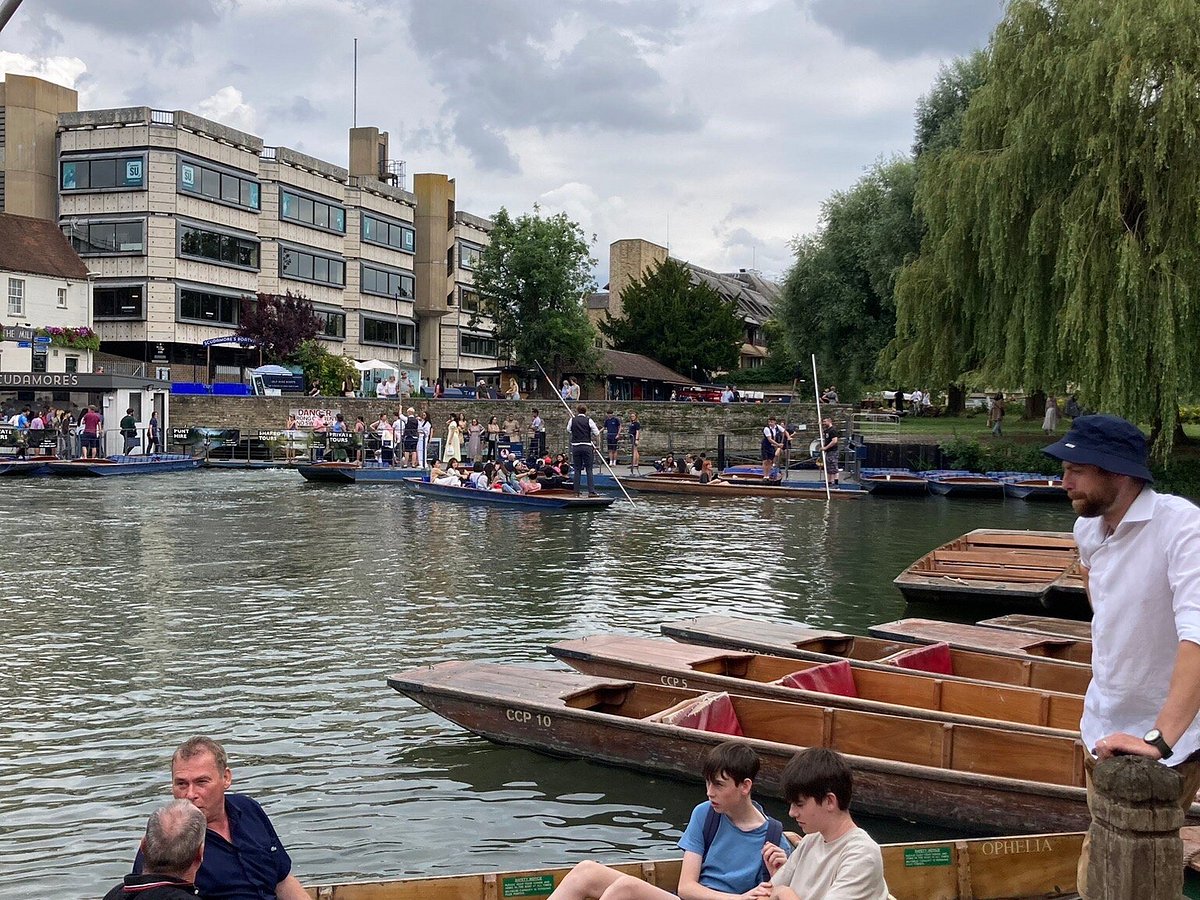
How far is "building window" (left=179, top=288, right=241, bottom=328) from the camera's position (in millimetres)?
49750

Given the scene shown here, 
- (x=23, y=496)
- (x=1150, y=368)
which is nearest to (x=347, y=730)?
(x=1150, y=368)

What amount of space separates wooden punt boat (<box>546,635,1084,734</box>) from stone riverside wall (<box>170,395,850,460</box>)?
32.5m

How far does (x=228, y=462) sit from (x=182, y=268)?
43.7 ft

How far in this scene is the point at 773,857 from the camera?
16.7 feet

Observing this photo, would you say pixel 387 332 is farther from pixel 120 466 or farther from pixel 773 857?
pixel 773 857

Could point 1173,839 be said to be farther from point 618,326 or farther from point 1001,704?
point 618,326

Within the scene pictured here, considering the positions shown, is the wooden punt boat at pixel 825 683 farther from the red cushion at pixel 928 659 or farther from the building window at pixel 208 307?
the building window at pixel 208 307

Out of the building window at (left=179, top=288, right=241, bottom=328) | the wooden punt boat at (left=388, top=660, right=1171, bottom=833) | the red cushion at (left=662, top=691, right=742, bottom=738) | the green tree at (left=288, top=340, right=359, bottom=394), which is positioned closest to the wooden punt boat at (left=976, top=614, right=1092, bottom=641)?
the wooden punt boat at (left=388, top=660, right=1171, bottom=833)

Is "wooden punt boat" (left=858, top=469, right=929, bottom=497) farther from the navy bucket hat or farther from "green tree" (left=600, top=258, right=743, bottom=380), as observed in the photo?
A: "green tree" (left=600, top=258, right=743, bottom=380)

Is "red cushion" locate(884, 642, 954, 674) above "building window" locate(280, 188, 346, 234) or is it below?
below

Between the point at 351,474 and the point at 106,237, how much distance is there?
2227 centimetres

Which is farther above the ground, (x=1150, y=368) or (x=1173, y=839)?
(x=1150, y=368)

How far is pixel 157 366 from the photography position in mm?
47906

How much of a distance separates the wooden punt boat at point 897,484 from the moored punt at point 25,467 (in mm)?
22654
